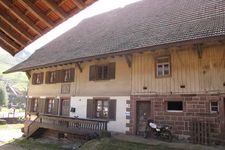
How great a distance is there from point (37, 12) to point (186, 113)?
10.3 m

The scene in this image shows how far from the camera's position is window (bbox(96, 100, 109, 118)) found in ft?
53.8

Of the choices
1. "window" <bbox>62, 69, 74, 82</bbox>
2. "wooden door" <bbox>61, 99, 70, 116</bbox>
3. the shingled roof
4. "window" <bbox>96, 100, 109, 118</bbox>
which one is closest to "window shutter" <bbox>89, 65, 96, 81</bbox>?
the shingled roof

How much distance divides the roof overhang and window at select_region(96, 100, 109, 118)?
11.4 meters

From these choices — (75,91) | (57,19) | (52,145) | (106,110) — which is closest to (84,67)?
(75,91)

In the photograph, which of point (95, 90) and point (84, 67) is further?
point (84, 67)

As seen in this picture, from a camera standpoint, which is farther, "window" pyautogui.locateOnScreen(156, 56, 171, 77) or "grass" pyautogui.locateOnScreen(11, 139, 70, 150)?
"grass" pyautogui.locateOnScreen(11, 139, 70, 150)

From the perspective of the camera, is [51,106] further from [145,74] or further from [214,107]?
[214,107]

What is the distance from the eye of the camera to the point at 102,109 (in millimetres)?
16688

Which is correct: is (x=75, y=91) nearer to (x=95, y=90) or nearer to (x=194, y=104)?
(x=95, y=90)

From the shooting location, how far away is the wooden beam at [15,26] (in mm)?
4609

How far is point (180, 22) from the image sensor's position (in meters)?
14.7

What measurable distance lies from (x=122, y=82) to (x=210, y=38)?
19.7 feet

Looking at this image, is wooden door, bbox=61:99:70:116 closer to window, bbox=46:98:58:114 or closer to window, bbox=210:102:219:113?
window, bbox=46:98:58:114

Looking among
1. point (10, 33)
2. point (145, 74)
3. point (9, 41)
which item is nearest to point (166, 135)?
point (145, 74)
